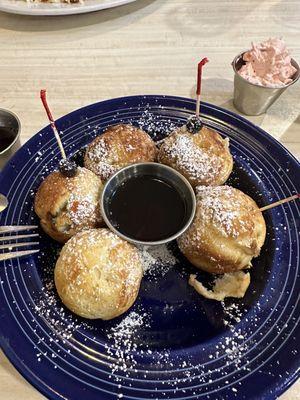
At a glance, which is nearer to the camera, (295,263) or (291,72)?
(295,263)

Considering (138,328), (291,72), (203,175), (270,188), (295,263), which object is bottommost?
(138,328)

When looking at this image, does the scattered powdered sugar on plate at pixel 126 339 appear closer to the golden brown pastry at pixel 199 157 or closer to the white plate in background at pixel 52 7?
the golden brown pastry at pixel 199 157

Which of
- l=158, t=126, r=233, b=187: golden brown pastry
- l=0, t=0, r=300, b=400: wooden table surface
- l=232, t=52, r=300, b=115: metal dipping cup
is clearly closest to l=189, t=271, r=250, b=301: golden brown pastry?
l=158, t=126, r=233, b=187: golden brown pastry

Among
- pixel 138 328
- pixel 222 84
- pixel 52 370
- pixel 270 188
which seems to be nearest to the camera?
pixel 52 370

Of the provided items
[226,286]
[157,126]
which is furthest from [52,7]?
Result: [226,286]

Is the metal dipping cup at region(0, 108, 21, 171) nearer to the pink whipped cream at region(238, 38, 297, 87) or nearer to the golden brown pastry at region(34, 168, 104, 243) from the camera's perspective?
the golden brown pastry at region(34, 168, 104, 243)

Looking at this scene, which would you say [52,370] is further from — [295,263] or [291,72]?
[291,72]

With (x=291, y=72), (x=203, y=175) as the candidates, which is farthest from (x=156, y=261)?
(x=291, y=72)

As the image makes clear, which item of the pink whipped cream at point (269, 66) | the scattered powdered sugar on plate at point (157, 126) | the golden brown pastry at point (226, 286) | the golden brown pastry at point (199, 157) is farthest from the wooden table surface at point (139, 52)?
the golden brown pastry at point (226, 286)
